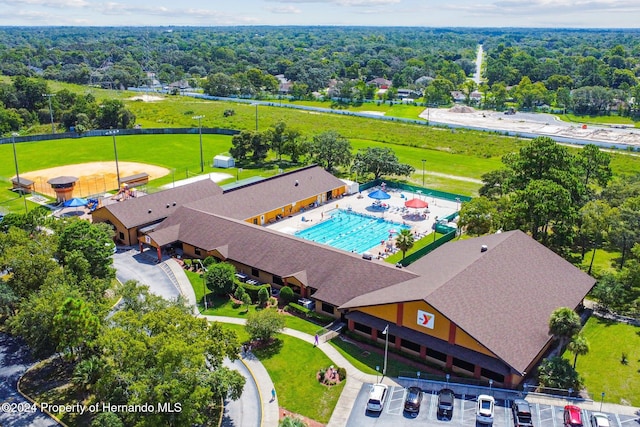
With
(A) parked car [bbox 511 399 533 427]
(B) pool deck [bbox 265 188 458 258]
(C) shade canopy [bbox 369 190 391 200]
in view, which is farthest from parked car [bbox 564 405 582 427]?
(C) shade canopy [bbox 369 190 391 200]

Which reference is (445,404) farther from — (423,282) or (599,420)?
(423,282)

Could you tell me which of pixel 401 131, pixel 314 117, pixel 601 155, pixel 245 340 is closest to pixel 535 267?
pixel 245 340

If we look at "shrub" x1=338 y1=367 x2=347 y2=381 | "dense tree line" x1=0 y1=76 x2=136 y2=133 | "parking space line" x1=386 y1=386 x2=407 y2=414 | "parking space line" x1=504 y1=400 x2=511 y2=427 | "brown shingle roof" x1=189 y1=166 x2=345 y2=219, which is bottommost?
"parking space line" x1=386 y1=386 x2=407 y2=414

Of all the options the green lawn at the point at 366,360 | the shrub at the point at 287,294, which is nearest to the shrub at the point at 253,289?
the shrub at the point at 287,294

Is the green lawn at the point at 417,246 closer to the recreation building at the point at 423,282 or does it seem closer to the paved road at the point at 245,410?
the recreation building at the point at 423,282

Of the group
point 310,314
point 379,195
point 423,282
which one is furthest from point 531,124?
point 310,314

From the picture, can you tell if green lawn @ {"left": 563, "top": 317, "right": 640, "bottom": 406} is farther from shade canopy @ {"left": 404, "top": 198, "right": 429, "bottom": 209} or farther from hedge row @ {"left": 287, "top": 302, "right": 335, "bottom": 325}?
shade canopy @ {"left": 404, "top": 198, "right": 429, "bottom": 209}
